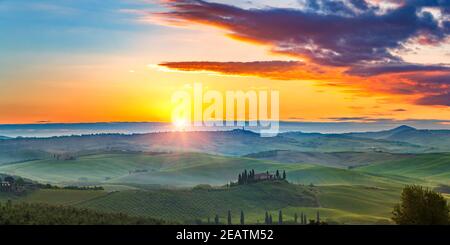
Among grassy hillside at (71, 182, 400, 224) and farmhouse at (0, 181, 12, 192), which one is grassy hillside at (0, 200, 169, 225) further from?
farmhouse at (0, 181, 12, 192)

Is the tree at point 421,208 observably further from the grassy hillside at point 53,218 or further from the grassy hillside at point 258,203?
the grassy hillside at point 258,203

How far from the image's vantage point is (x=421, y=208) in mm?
29203

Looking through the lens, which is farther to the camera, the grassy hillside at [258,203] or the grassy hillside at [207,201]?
the grassy hillside at [207,201]

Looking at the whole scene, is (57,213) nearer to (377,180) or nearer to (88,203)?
(88,203)

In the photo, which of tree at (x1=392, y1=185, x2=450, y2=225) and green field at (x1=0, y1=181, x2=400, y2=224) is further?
green field at (x1=0, y1=181, x2=400, y2=224)

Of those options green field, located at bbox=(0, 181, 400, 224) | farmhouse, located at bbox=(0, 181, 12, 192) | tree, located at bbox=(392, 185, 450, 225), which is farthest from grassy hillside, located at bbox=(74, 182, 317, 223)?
tree, located at bbox=(392, 185, 450, 225)

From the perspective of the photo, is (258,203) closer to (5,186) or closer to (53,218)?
(5,186)

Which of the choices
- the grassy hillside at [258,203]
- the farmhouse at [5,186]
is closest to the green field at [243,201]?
the grassy hillside at [258,203]

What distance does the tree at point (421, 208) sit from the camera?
93.0 ft

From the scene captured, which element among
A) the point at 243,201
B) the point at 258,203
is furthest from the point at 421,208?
the point at 243,201

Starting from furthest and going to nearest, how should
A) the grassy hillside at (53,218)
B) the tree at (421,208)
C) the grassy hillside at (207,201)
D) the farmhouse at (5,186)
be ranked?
the grassy hillside at (207,201)
the farmhouse at (5,186)
the tree at (421,208)
the grassy hillside at (53,218)

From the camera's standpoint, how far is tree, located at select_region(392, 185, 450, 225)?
28359mm
